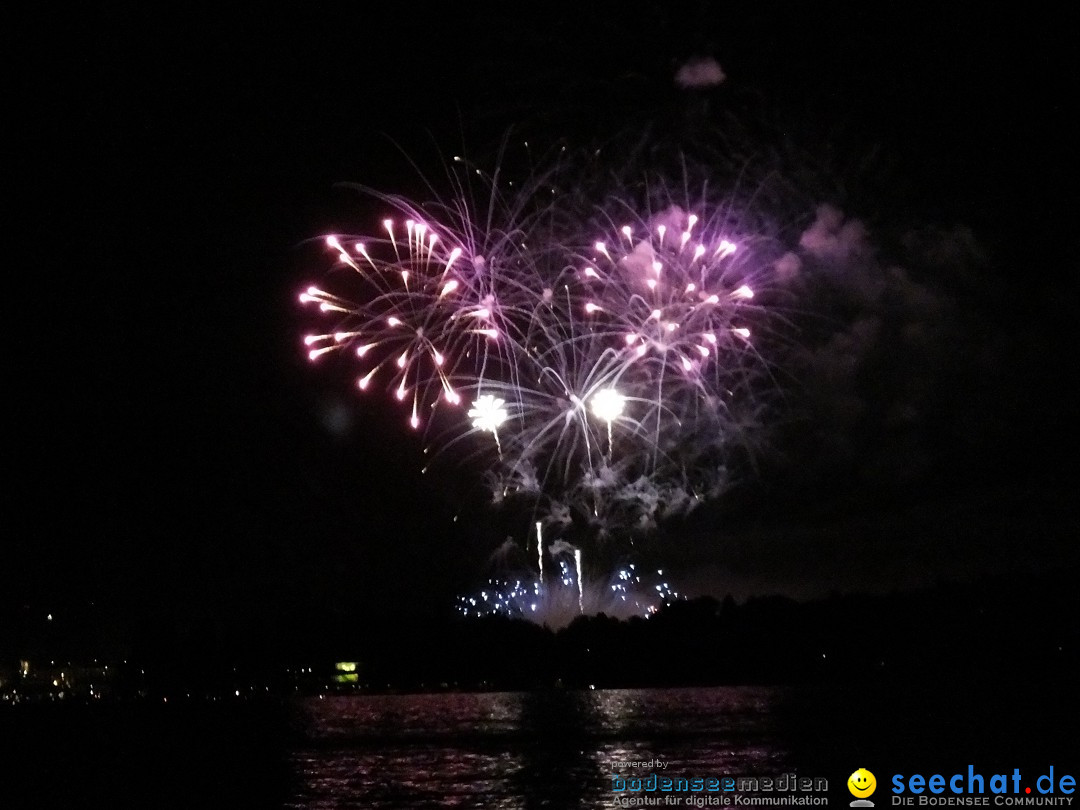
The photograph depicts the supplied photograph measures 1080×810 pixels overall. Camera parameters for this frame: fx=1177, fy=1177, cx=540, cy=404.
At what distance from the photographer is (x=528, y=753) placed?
47344mm

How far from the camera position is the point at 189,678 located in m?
176

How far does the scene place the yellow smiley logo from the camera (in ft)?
81.8

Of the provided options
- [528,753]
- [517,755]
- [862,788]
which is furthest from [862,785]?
[528,753]

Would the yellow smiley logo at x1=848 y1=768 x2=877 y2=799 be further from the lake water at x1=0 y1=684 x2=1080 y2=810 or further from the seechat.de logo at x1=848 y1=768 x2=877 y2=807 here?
the lake water at x1=0 y1=684 x2=1080 y2=810

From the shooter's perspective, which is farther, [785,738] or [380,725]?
[380,725]

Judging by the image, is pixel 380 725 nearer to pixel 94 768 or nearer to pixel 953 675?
pixel 94 768

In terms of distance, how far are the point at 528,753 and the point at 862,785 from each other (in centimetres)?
2368

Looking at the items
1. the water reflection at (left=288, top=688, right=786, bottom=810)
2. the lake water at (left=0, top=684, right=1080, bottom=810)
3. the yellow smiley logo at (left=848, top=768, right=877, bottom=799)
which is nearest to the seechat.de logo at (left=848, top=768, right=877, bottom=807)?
the yellow smiley logo at (left=848, top=768, right=877, bottom=799)

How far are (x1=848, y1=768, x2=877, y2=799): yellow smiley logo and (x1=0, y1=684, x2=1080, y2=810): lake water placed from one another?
14.4 inches

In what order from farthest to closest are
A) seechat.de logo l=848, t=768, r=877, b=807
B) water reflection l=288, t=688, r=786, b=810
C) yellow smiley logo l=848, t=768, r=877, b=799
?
water reflection l=288, t=688, r=786, b=810, yellow smiley logo l=848, t=768, r=877, b=799, seechat.de logo l=848, t=768, r=877, b=807

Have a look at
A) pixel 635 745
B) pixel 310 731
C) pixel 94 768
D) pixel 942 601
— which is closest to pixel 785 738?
pixel 635 745

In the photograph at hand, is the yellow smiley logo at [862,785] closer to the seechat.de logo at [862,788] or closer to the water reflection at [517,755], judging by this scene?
the seechat.de logo at [862,788]

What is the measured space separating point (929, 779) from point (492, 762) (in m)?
19.4

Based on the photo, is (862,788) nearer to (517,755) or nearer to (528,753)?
(517,755)
